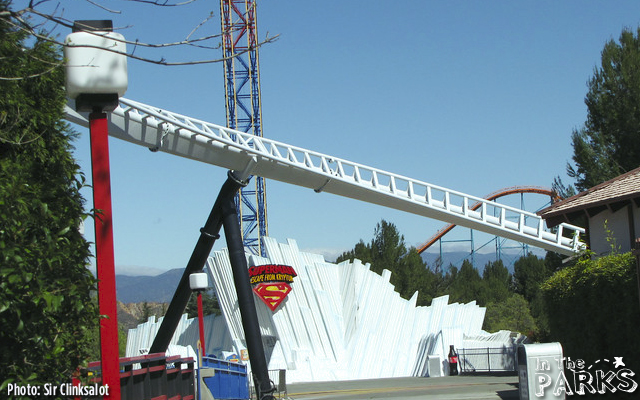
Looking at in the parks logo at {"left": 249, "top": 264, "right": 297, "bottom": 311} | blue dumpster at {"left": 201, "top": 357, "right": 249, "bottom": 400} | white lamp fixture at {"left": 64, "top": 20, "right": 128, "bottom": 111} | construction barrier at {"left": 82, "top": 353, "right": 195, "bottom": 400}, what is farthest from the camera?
in the parks logo at {"left": 249, "top": 264, "right": 297, "bottom": 311}

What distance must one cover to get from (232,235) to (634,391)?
14.5 m

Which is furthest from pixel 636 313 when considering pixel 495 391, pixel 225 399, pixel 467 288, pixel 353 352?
pixel 467 288

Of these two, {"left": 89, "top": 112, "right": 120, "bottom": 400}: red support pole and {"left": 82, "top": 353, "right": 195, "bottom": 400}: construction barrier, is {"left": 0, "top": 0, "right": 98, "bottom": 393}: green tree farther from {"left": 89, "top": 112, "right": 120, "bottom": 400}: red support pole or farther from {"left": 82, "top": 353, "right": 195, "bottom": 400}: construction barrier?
{"left": 82, "top": 353, "right": 195, "bottom": 400}: construction barrier

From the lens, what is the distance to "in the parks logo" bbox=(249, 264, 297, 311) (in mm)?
36312

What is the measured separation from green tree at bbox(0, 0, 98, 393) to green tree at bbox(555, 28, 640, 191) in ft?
109

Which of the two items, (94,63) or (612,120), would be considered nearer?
(94,63)

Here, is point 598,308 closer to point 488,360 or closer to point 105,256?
point 105,256

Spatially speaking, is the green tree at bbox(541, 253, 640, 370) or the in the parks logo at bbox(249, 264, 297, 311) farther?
the in the parks logo at bbox(249, 264, 297, 311)

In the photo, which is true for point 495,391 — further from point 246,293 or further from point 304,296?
point 304,296

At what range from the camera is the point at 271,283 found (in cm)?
3634

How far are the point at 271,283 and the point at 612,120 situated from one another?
18.1 metres

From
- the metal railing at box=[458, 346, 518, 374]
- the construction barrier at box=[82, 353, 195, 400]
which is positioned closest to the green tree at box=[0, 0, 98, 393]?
the construction barrier at box=[82, 353, 195, 400]

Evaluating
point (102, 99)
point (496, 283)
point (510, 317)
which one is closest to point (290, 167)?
point (102, 99)

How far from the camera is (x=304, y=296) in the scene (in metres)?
37.0
